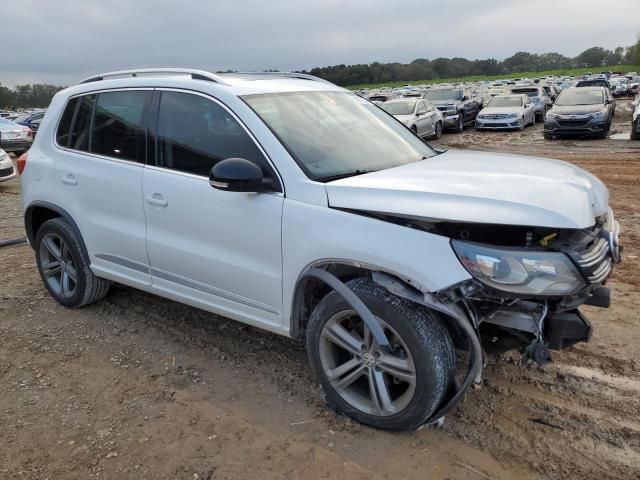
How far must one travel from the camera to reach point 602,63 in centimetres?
11312

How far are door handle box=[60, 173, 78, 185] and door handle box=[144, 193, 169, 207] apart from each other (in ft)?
3.02

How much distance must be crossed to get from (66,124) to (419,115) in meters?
15.2

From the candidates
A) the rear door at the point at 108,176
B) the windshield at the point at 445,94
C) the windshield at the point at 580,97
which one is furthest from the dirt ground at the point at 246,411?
the windshield at the point at 445,94

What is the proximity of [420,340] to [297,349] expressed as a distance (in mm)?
1452

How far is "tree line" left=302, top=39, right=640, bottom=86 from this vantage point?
8256cm

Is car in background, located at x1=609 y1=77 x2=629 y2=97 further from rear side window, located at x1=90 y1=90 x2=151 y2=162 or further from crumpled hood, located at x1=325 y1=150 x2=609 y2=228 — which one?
rear side window, located at x1=90 y1=90 x2=151 y2=162

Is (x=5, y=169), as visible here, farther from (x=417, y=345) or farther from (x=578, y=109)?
(x=578, y=109)

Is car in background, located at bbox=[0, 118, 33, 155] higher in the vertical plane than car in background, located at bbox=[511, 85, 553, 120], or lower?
lower

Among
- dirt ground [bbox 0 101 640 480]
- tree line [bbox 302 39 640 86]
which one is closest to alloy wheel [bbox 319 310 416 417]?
dirt ground [bbox 0 101 640 480]

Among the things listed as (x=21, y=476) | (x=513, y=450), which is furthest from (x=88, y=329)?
(x=513, y=450)

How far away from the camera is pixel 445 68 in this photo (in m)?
102

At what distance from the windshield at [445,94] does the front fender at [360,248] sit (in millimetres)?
23295

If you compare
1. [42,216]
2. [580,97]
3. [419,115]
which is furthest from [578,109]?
[42,216]

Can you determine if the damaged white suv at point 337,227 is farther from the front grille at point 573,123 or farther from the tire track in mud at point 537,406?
the front grille at point 573,123
